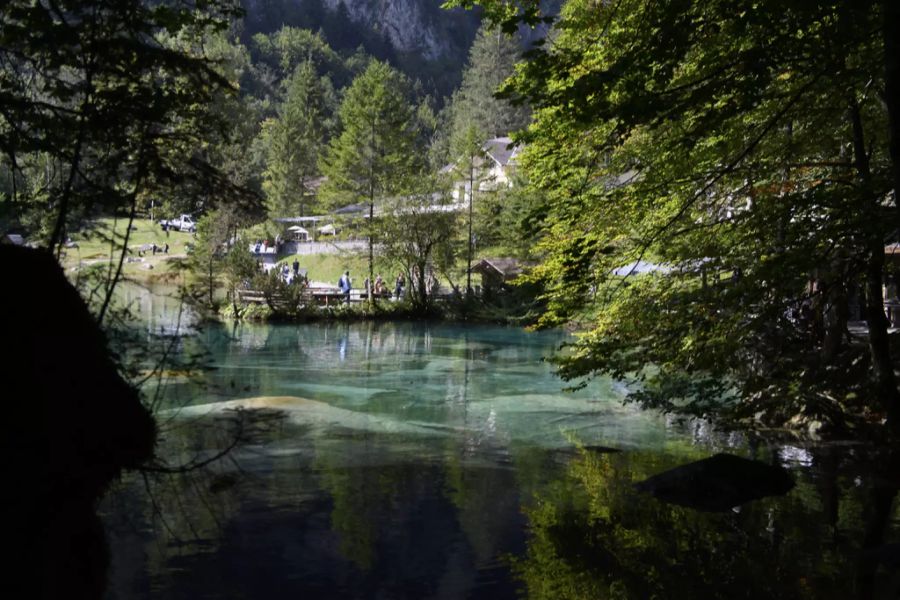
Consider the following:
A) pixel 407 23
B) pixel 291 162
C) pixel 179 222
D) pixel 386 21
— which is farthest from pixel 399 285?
pixel 407 23

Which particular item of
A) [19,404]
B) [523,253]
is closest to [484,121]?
[523,253]

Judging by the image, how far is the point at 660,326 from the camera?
8.71m

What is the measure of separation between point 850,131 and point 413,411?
8.60 m

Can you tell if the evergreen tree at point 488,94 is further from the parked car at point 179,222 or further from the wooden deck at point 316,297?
the parked car at point 179,222

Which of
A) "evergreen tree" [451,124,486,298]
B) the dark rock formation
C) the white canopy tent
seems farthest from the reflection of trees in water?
the white canopy tent

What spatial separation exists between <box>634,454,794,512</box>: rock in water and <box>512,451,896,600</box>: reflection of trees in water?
0.14 m

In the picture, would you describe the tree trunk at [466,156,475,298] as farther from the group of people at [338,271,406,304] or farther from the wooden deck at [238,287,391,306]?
the wooden deck at [238,287,391,306]

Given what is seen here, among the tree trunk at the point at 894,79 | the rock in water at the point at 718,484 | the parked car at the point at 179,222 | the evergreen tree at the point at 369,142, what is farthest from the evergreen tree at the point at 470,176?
the tree trunk at the point at 894,79

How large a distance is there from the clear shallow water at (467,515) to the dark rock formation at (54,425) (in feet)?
1.99

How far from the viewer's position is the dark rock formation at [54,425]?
4.77 m

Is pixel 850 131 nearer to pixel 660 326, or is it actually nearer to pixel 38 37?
pixel 660 326

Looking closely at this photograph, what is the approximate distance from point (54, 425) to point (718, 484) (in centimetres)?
652

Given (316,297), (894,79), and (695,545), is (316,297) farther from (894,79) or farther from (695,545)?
(894,79)

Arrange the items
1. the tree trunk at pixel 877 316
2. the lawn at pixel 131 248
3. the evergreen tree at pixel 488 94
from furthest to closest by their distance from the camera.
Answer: the evergreen tree at pixel 488 94 < the tree trunk at pixel 877 316 < the lawn at pixel 131 248
